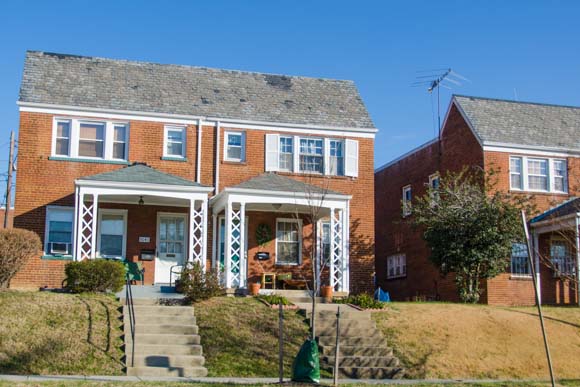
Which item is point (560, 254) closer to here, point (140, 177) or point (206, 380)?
point (140, 177)

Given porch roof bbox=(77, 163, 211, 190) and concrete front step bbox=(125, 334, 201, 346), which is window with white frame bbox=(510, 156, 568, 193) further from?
concrete front step bbox=(125, 334, 201, 346)

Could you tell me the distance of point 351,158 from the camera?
2784 cm

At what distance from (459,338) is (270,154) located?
34.1 ft

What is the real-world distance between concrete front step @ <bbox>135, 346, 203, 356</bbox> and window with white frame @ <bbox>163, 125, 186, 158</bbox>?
410 inches

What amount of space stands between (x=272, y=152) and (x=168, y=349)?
11.3m

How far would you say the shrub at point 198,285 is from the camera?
20.5 m

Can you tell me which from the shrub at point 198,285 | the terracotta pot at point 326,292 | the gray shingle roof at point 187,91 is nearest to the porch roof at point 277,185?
the gray shingle roof at point 187,91

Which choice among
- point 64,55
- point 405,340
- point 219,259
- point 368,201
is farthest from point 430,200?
point 64,55

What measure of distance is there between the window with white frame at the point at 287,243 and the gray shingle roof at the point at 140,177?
3987 millimetres

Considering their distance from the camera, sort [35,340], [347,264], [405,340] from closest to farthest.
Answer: [35,340]
[405,340]
[347,264]

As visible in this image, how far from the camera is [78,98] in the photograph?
1025 inches

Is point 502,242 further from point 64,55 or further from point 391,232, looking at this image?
point 64,55

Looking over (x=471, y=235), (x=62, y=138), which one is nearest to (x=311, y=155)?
(x=471, y=235)

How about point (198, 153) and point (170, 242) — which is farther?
point (198, 153)
